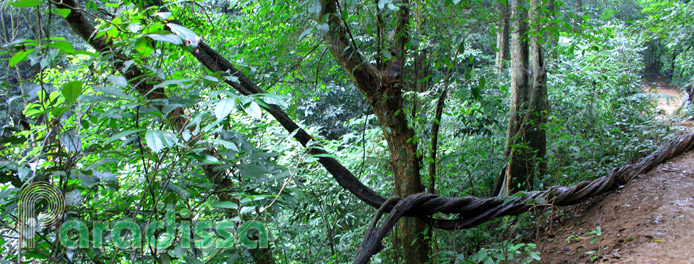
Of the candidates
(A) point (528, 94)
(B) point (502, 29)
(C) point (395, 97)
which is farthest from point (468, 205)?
(A) point (528, 94)

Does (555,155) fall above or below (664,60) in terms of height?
below

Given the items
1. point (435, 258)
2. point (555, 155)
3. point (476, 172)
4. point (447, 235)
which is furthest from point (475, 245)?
point (555, 155)

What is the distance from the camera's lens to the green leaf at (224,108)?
830 millimetres

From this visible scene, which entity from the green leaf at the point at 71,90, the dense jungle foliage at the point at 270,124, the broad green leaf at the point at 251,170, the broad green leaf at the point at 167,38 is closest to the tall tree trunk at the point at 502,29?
the dense jungle foliage at the point at 270,124

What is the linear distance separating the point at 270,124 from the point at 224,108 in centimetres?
183

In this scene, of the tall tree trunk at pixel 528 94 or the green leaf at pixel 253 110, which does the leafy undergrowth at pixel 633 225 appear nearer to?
the tall tree trunk at pixel 528 94

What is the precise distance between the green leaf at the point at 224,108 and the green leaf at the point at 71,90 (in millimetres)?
293

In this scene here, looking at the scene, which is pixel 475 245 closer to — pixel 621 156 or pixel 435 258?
pixel 435 258

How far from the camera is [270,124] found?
2.67 meters

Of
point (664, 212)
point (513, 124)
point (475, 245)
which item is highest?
point (513, 124)

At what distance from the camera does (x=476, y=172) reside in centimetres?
333

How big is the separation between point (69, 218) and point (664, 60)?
17.7 meters

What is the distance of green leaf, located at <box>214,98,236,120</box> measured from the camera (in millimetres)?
830

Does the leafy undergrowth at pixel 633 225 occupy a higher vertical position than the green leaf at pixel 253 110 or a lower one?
lower
